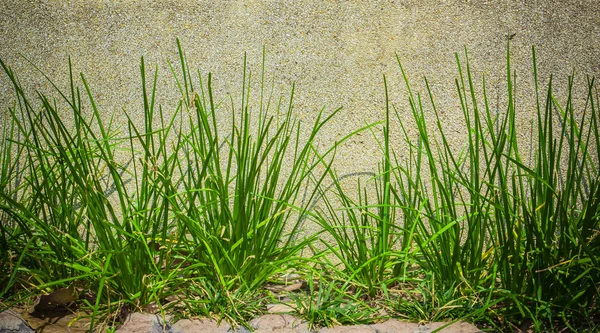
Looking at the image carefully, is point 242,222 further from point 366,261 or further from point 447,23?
point 447,23

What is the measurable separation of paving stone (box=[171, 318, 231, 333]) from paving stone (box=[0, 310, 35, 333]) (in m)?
0.46

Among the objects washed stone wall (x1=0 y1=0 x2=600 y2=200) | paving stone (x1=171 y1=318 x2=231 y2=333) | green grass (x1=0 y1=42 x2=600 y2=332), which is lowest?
paving stone (x1=171 y1=318 x2=231 y2=333)

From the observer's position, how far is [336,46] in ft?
7.25

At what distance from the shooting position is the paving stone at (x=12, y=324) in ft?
5.30

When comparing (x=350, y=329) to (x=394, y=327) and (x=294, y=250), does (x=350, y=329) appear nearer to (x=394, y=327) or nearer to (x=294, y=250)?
(x=394, y=327)

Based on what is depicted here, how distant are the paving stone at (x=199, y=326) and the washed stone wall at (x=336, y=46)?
864 millimetres

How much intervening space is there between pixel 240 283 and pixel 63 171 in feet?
2.27

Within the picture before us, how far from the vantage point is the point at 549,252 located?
159cm

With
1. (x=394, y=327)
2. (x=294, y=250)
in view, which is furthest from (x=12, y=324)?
(x=394, y=327)

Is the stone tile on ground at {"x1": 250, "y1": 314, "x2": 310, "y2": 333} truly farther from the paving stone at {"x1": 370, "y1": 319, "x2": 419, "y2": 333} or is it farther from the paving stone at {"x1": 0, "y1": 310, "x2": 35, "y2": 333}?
the paving stone at {"x1": 0, "y1": 310, "x2": 35, "y2": 333}

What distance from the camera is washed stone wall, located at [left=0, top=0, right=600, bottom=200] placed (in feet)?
7.16

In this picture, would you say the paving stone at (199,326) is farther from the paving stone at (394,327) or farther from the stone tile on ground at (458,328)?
the stone tile on ground at (458,328)

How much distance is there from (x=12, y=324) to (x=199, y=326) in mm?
581

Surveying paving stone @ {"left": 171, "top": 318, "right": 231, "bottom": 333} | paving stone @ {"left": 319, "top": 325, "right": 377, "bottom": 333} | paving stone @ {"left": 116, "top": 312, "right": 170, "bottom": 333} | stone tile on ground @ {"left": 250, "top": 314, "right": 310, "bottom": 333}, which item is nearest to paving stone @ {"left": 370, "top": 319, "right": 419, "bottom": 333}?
paving stone @ {"left": 319, "top": 325, "right": 377, "bottom": 333}
